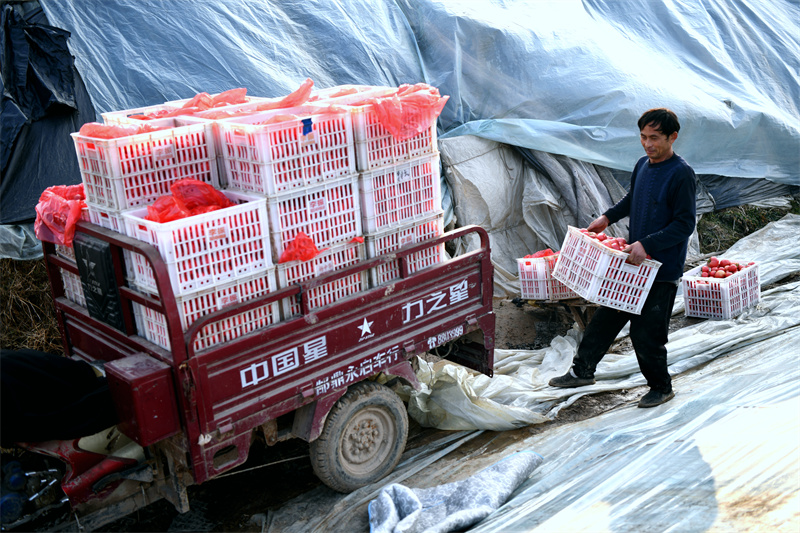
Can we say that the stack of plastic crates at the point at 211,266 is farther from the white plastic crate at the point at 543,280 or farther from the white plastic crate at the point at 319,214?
the white plastic crate at the point at 543,280

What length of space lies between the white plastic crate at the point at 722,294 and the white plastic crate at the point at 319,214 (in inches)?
167

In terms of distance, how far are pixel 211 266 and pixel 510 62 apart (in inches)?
259

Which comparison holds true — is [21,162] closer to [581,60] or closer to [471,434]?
[471,434]

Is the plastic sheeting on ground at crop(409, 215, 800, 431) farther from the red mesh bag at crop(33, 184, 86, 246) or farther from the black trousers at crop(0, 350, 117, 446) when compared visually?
the red mesh bag at crop(33, 184, 86, 246)

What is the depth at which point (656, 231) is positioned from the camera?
5098mm

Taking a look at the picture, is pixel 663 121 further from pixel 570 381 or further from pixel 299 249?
pixel 299 249

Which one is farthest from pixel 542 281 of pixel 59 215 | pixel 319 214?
pixel 59 215

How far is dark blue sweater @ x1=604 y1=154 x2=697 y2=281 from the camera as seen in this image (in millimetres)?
4887

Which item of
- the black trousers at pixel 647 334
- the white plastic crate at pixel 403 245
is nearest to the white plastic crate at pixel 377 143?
the white plastic crate at pixel 403 245

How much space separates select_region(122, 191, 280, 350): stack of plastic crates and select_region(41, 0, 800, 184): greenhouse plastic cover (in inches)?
149

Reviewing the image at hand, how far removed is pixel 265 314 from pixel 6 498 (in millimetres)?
1614

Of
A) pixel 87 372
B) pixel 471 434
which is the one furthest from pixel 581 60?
pixel 87 372

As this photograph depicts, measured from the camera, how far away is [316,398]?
439 cm

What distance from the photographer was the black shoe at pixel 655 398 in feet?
17.3
